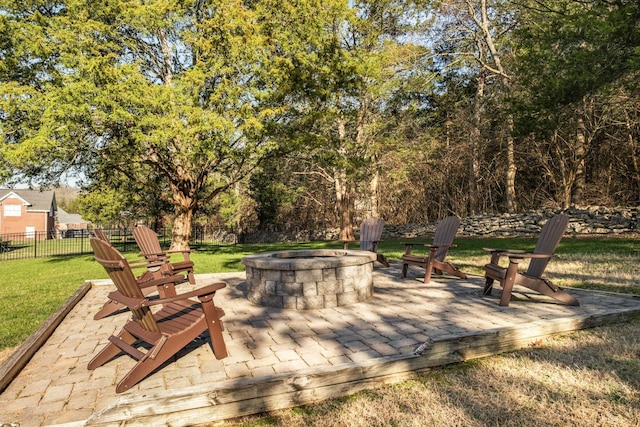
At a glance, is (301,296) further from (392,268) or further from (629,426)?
(392,268)

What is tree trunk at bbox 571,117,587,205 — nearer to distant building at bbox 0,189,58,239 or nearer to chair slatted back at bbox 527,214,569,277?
chair slatted back at bbox 527,214,569,277

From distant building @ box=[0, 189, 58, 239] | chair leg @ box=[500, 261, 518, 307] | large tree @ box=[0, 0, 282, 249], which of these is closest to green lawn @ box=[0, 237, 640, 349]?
chair leg @ box=[500, 261, 518, 307]

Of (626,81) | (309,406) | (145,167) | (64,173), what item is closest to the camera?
(309,406)

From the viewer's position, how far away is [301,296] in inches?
176

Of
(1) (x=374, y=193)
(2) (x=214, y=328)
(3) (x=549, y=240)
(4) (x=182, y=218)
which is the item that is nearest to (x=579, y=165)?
(1) (x=374, y=193)

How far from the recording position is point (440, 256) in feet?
20.6

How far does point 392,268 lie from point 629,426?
591cm

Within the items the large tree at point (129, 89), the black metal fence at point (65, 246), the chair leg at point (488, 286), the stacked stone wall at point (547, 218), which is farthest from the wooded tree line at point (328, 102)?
the chair leg at point (488, 286)

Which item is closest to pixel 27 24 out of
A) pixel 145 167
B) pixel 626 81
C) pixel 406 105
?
pixel 145 167

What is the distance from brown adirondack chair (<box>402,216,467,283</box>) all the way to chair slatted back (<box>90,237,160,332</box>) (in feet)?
13.7

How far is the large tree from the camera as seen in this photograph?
10.3 meters

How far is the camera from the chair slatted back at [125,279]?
2699mm

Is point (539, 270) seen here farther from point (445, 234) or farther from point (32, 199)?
point (32, 199)

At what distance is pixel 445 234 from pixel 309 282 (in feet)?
9.65
